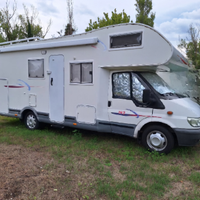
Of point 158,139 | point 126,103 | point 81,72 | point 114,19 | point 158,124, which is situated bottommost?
point 158,139

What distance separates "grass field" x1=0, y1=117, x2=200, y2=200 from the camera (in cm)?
316

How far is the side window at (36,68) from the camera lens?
239 inches

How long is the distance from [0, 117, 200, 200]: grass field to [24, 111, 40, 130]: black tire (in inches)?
30.9

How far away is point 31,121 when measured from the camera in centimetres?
654

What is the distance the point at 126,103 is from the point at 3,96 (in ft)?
15.2

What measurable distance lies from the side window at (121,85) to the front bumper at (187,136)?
1350 millimetres

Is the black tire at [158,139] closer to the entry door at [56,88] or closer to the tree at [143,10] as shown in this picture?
the entry door at [56,88]

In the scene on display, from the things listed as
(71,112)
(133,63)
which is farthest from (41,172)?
(133,63)

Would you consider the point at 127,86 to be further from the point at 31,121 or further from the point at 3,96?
the point at 3,96

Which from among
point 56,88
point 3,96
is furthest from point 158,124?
point 3,96

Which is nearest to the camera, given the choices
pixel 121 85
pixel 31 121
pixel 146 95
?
pixel 146 95

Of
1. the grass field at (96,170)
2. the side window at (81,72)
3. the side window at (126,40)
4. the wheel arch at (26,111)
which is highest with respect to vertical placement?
the side window at (126,40)

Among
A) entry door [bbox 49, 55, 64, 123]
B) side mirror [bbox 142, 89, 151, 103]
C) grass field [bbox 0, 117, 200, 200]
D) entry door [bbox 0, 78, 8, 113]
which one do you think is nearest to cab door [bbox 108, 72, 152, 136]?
side mirror [bbox 142, 89, 151, 103]

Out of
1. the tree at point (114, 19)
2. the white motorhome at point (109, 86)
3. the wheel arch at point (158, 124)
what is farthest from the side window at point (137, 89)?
the tree at point (114, 19)
